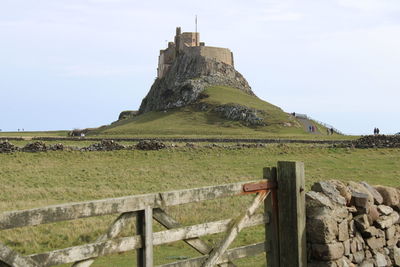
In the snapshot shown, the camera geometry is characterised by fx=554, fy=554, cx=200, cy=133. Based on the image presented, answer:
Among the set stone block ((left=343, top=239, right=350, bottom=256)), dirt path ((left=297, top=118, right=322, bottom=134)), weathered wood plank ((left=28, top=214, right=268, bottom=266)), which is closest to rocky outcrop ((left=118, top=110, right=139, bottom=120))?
dirt path ((left=297, top=118, right=322, bottom=134))

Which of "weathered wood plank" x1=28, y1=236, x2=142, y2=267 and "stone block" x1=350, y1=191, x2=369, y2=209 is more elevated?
"stone block" x1=350, y1=191, x2=369, y2=209

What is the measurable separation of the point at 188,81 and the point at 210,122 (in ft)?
86.0

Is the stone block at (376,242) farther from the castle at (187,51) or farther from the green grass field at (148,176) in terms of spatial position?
the castle at (187,51)

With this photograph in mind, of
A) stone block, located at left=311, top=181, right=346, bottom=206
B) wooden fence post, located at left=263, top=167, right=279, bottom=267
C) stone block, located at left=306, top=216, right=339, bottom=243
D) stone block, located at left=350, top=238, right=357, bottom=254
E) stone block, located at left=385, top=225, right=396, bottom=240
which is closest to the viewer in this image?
Result: wooden fence post, located at left=263, top=167, right=279, bottom=267

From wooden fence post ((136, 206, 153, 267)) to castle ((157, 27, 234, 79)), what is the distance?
137066 mm

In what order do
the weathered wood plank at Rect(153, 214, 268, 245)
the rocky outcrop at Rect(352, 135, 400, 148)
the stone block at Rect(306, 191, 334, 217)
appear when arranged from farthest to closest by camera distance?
the rocky outcrop at Rect(352, 135, 400, 148)
the stone block at Rect(306, 191, 334, 217)
the weathered wood plank at Rect(153, 214, 268, 245)

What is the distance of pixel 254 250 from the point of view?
324 inches

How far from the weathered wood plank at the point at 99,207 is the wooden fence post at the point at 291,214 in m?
1.20

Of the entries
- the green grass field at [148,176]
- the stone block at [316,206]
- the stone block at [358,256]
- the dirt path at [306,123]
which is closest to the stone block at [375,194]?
the stone block at [358,256]

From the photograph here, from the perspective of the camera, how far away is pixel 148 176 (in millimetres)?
34844

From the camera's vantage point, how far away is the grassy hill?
9988 cm

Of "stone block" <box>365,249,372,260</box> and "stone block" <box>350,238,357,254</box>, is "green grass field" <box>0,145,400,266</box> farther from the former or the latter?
"stone block" <box>350,238,357,254</box>

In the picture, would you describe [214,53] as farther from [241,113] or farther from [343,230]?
[343,230]

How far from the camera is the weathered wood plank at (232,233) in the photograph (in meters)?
7.48
